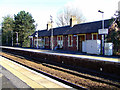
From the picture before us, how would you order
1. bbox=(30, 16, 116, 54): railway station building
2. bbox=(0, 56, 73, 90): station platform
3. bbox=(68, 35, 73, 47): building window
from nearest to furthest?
bbox=(0, 56, 73, 90): station platform < bbox=(30, 16, 116, 54): railway station building < bbox=(68, 35, 73, 47): building window

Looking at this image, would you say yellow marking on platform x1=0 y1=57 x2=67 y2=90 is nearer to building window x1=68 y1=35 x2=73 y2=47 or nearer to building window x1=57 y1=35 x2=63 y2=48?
building window x1=68 y1=35 x2=73 y2=47

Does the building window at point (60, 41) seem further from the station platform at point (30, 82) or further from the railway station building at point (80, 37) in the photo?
the station platform at point (30, 82)

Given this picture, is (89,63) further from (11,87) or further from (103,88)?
(11,87)

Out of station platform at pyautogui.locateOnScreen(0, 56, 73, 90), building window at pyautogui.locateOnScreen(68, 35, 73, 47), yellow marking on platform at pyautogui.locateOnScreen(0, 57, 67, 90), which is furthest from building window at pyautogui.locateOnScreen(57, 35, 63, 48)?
station platform at pyautogui.locateOnScreen(0, 56, 73, 90)

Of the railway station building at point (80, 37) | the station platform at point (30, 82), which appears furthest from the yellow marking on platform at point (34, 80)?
the railway station building at point (80, 37)

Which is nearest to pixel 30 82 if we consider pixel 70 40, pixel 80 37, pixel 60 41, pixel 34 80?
pixel 34 80

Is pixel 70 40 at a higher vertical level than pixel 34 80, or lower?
higher

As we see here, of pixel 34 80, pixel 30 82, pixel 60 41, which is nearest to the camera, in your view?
pixel 30 82

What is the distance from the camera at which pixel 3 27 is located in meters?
67.6

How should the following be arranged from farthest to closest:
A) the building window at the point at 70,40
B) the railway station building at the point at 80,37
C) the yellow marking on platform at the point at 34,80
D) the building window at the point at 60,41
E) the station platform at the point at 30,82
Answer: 1. the building window at the point at 60,41
2. the building window at the point at 70,40
3. the railway station building at the point at 80,37
4. the yellow marking on platform at the point at 34,80
5. the station platform at the point at 30,82

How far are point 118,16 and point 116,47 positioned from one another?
4.18 metres

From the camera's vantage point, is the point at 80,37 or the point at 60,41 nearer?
the point at 80,37

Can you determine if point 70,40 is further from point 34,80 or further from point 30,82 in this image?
point 30,82

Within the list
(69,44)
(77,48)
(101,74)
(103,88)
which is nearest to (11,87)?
(103,88)
